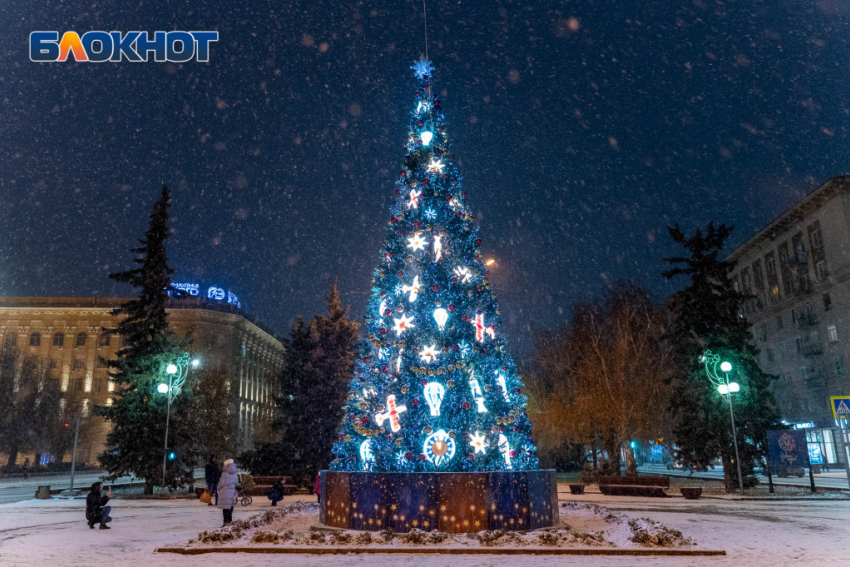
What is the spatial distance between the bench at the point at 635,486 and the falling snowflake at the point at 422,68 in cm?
1820

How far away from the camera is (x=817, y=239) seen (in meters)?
46.0

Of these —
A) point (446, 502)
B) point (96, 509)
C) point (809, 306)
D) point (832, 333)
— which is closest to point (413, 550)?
point (446, 502)

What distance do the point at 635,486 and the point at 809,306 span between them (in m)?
30.1

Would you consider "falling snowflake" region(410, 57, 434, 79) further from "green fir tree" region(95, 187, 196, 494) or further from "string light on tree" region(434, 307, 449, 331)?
"green fir tree" region(95, 187, 196, 494)

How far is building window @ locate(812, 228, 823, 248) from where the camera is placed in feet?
149

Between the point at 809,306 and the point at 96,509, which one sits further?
the point at 809,306

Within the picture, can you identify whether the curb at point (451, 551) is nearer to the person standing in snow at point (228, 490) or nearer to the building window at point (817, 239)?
the person standing in snow at point (228, 490)

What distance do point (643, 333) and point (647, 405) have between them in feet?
13.7

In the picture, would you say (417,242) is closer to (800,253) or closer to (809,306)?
(800,253)

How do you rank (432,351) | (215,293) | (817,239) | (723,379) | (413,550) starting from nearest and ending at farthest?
1. (413,550)
2. (432,351)
3. (723,379)
4. (817,239)
5. (215,293)

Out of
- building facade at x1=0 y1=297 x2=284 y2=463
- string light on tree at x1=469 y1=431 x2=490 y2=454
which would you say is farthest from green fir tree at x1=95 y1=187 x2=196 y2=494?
building facade at x1=0 y1=297 x2=284 y2=463

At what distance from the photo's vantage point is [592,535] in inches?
467

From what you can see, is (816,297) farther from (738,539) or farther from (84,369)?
(84,369)

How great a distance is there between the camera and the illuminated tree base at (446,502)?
12.9m
